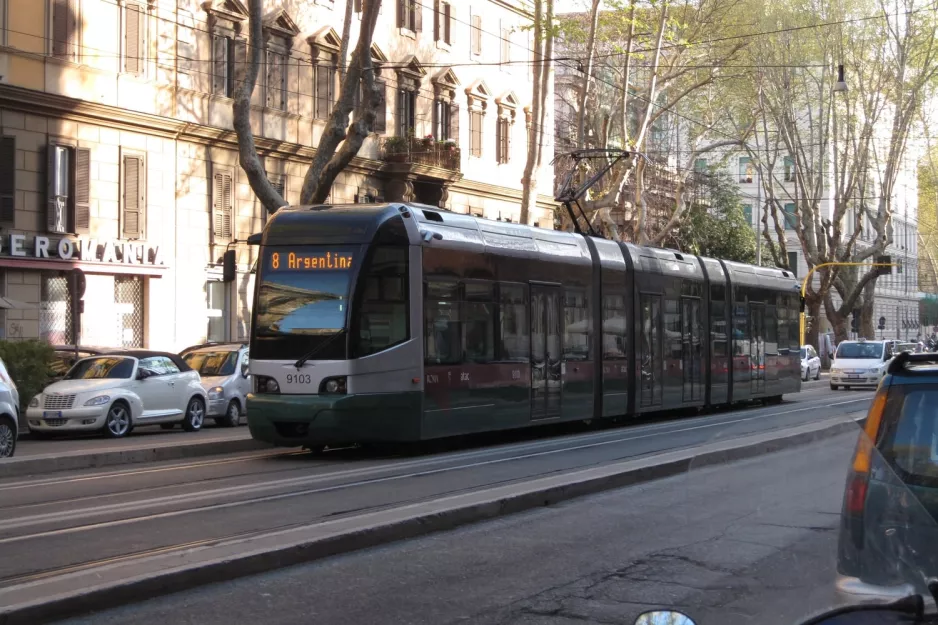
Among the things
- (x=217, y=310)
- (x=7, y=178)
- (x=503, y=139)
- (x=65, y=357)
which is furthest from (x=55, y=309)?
(x=503, y=139)

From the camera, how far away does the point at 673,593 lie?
774cm

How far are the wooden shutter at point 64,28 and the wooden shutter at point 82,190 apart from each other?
2289 mm

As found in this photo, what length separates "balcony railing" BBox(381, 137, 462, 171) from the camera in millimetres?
39156

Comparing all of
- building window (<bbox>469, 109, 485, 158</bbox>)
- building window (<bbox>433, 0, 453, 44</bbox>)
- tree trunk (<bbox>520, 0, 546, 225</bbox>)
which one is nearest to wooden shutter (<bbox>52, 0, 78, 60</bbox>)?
tree trunk (<bbox>520, 0, 546, 225</bbox>)

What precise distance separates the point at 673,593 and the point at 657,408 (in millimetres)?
16782

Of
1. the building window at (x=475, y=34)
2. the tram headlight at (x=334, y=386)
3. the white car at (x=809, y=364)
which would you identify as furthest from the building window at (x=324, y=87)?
the white car at (x=809, y=364)

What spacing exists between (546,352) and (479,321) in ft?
7.33

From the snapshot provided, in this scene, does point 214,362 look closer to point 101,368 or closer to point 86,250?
point 101,368

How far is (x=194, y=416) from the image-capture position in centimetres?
2330

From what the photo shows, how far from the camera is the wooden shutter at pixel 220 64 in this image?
109ft

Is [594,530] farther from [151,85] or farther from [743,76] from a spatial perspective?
[743,76]

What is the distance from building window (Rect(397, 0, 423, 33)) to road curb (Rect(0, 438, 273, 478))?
79.3 feet

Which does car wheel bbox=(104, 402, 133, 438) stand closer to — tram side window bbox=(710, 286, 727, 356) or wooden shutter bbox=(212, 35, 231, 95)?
tram side window bbox=(710, 286, 727, 356)

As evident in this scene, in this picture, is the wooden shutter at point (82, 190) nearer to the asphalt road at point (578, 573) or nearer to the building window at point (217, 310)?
the building window at point (217, 310)
